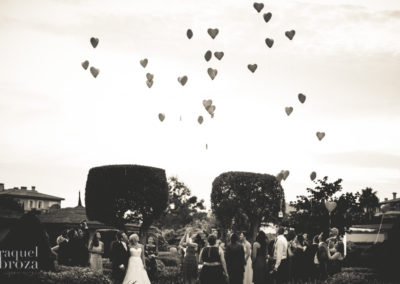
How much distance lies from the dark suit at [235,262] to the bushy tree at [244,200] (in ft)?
104

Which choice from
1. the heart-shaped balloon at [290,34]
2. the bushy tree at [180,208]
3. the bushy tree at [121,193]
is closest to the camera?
the heart-shaped balloon at [290,34]

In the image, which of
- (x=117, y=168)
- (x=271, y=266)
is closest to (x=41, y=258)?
(x=271, y=266)

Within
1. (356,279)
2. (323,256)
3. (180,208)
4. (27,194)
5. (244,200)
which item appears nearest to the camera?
(356,279)

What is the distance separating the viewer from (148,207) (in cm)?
3634

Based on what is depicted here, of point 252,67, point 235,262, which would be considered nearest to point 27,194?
point 252,67

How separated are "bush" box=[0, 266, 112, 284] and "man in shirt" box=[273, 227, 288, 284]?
5.44 metres

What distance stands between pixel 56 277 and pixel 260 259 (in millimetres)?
5806

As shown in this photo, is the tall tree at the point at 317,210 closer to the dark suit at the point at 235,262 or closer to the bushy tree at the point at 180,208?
the dark suit at the point at 235,262

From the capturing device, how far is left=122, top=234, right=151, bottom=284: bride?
14.6 m

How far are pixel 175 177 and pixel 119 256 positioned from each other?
71.8 meters

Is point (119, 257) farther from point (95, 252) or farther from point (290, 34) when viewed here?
point (290, 34)

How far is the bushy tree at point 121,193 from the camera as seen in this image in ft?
117

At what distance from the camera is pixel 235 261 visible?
15.8 meters

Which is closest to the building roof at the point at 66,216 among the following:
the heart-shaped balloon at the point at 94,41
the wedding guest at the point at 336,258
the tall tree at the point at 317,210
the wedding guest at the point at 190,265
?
the tall tree at the point at 317,210
